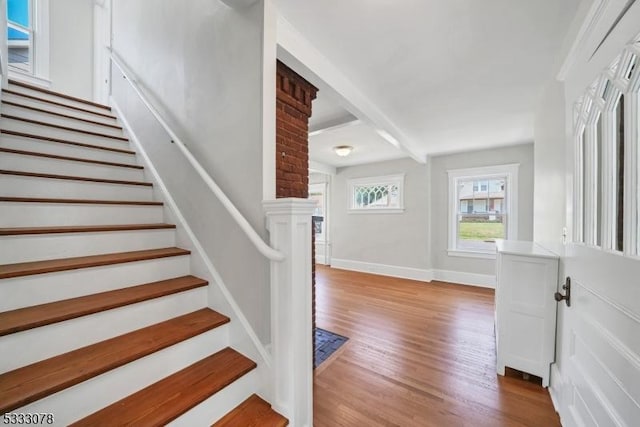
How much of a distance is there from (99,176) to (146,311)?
1411 mm

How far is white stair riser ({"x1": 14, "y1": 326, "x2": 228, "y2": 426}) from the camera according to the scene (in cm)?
89

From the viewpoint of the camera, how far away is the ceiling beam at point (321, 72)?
1.54 m

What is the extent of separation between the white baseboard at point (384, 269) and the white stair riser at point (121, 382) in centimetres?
423

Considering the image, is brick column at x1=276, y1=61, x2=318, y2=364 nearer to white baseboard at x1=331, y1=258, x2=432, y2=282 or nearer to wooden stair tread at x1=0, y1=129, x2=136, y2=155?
wooden stair tread at x1=0, y1=129, x2=136, y2=155

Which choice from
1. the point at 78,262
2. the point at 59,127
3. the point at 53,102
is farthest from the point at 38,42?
the point at 78,262

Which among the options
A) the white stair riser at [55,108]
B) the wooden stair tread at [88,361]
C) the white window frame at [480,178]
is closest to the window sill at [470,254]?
the white window frame at [480,178]

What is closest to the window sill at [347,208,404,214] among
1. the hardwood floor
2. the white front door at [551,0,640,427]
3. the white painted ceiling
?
the hardwood floor

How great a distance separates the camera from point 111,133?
2.55 m

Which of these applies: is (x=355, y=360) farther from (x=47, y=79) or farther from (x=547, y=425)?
(x=47, y=79)

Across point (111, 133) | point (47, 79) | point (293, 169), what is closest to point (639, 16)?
point (293, 169)

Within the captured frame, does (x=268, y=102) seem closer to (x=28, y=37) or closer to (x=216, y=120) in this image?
(x=216, y=120)

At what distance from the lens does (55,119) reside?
2260 millimetres

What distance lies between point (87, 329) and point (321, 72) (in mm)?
2037

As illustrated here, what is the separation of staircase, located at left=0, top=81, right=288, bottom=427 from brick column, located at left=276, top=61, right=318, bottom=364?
28.7 inches
